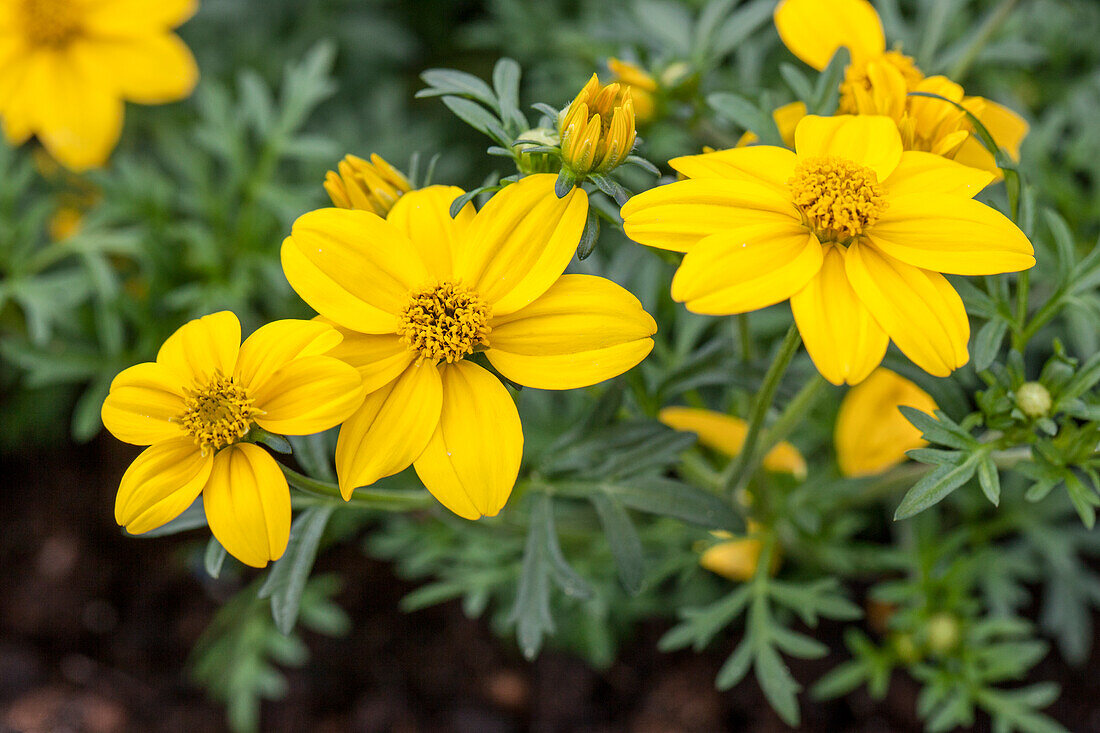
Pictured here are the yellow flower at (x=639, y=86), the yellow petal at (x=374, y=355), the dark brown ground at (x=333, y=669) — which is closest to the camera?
the yellow petal at (x=374, y=355)

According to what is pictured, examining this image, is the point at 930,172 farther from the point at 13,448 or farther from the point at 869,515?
the point at 13,448

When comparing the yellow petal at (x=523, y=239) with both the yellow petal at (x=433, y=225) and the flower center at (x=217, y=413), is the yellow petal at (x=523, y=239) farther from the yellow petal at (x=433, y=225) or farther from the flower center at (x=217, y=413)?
the flower center at (x=217, y=413)

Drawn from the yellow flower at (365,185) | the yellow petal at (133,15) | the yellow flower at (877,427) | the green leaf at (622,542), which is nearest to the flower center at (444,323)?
the yellow flower at (365,185)

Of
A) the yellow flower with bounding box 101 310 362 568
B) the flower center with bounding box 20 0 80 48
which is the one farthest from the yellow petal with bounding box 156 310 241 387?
the flower center with bounding box 20 0 80 48

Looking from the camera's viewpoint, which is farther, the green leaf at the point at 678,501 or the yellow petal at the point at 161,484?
the green leaf at the point at 678,501

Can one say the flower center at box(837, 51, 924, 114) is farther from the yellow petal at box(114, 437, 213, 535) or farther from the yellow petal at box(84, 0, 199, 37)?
the yellow petal at box(84, 0, 199, 37)
